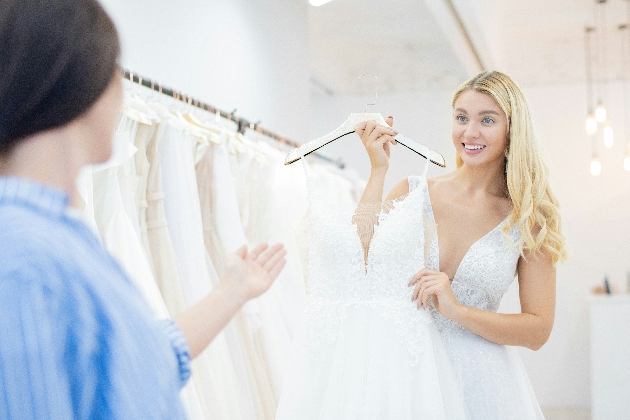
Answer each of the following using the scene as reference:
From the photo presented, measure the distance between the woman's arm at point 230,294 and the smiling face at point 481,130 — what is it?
0.96 m

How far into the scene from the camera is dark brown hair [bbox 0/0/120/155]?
728 mm

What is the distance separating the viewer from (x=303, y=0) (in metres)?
4.41

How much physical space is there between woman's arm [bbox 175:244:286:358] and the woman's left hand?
0.73m

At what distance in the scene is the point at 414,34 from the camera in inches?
181

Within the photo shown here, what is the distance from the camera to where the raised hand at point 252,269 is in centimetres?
103

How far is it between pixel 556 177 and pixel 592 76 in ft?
3.76

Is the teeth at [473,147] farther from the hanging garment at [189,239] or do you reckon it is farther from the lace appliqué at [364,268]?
the hanging garment at [189,239]

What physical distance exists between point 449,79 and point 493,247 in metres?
3.38

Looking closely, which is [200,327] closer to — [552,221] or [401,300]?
[401,300]

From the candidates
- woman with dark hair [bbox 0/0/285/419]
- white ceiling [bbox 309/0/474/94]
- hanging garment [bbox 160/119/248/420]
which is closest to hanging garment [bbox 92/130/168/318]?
hanging garment [bbox 160/119/248/420]

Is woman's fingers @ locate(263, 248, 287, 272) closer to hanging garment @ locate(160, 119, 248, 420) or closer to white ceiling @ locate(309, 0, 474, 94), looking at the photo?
hanging garment @ locate(160, 119, 248, 420)

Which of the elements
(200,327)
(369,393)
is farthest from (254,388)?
(200,327)

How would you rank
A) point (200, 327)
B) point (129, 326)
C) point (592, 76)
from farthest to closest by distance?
point (592, 76), point (200, 327), point (129, 326)

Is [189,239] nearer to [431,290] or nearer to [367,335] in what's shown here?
[367,335]
